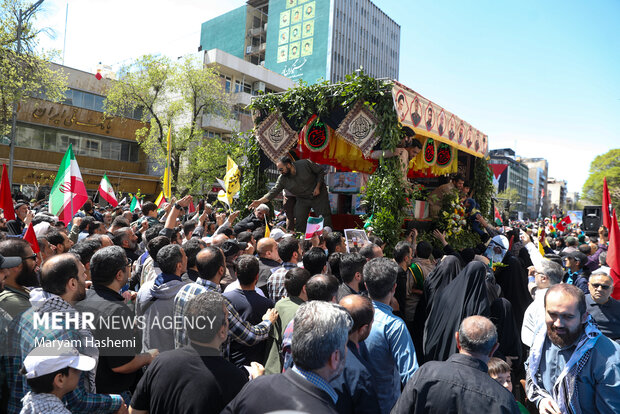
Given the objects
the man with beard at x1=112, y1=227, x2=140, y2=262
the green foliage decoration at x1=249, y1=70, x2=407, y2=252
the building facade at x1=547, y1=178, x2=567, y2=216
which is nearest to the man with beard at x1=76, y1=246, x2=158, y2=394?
the man with beard at x1=112, y1=227, x2=140, y2=262

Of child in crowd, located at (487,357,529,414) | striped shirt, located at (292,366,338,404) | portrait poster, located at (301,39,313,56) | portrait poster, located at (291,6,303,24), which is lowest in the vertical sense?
child in crowd, located at (487,357,529,414)

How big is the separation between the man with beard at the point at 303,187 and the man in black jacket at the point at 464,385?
7.30 meters

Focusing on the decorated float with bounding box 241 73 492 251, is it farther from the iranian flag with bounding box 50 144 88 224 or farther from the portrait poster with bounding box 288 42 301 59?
the portrait poster with bounding box 288 42 301 59

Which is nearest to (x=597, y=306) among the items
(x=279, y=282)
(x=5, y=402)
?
(x=279, y=282)

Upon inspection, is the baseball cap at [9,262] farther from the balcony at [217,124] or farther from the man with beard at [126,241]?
the balcony at [217,124]

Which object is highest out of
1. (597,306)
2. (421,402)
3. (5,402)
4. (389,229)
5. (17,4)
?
(17,4)

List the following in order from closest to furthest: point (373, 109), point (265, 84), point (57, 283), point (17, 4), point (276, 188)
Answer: point (57, 283) → point (373, 109) → point (276, 188) → point (17, 4) → point (265, 84)

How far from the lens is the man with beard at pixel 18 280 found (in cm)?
279

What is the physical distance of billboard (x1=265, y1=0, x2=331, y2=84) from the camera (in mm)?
51969

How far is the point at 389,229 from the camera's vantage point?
8.14 m

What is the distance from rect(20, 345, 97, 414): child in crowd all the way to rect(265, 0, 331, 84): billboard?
5266cm

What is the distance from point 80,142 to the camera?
29719 millimetres

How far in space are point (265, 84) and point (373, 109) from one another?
3079 centimetres

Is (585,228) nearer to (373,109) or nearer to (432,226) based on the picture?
(432,226)
